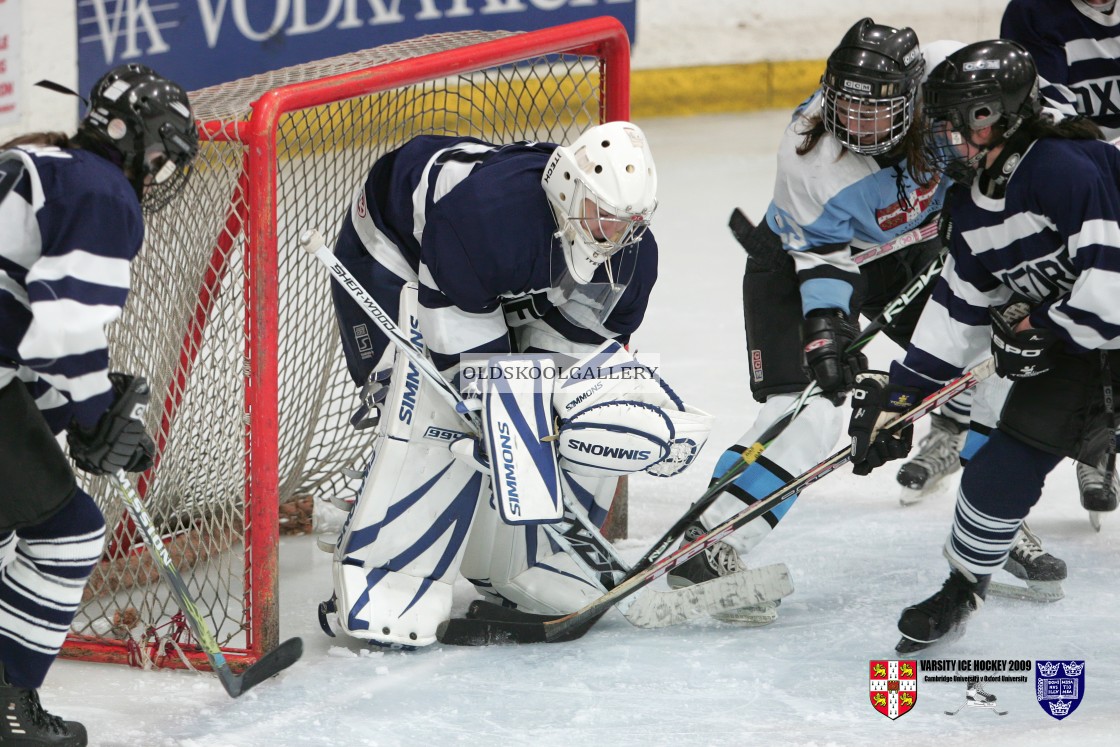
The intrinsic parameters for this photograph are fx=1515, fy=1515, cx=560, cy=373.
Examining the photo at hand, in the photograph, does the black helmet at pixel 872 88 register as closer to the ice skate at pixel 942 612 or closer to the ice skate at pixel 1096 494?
the ice skate at pixel 942 612

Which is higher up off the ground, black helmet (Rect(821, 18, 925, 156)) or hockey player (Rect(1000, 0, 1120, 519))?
black helmet (Rect(821, 18, 925, 156))

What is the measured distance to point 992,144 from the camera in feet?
7.95

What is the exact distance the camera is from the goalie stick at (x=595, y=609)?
8.80 feet

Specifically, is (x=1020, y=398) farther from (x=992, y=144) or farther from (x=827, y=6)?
(x=827, y=6)

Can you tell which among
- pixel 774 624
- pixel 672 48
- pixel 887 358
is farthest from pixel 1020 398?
pixel 672 48

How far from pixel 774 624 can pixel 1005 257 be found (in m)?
0.81

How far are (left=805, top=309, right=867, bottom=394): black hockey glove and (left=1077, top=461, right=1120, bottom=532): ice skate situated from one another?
766mm

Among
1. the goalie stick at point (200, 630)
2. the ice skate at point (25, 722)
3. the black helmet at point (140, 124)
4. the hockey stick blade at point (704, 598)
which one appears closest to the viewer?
the black helmet at point (140, 124)

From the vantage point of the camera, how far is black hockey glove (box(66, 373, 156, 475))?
2.14 metres

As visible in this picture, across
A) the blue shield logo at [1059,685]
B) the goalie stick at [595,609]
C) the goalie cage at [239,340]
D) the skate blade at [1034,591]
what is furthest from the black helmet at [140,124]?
the skate blade at [1034,591]

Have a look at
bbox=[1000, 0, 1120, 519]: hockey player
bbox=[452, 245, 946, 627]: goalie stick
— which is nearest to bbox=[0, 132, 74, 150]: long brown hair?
bbox=[452, 245, 946, 627]: goalie stick

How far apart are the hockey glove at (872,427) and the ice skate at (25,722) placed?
137 centimetres

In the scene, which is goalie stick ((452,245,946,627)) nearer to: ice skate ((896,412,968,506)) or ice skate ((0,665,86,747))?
ice skate ((896,412,968,506))

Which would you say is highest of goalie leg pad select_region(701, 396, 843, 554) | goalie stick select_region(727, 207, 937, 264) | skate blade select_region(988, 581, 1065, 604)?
goalie stick select_region(727, 207, 937, 264)
